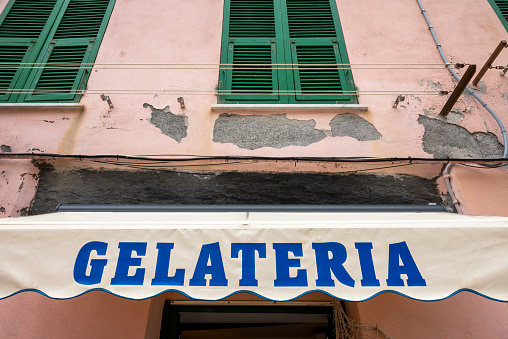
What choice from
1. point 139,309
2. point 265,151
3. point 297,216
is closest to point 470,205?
point 297,216

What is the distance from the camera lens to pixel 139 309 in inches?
142

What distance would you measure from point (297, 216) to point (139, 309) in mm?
1967

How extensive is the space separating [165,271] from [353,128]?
3.04m

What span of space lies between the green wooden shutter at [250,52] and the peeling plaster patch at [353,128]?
0.89 m

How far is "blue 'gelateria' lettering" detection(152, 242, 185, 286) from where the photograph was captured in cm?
259

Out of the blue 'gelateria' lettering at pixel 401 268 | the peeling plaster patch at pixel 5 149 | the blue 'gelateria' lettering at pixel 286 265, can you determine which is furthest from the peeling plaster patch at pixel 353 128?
the peeling plaster patch at pixel 5 149

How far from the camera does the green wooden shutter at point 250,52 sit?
4.81 m

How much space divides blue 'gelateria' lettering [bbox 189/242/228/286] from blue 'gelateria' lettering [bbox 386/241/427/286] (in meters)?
1.28

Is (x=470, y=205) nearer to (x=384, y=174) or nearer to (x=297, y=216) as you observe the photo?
(x=384, y=174)

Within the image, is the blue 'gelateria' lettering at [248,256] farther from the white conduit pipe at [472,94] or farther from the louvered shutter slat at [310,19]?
the louvered shutter slat at [310,19]

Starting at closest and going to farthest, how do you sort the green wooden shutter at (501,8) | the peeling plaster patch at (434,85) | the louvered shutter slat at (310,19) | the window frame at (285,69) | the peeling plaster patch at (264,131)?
the peeling plaster patch at (264,131) → the window frame at (285,69) → the peeling plaster patch at (434,85) → the louvered shutter slat at (310,19) → the green wooden shutter at (501,8)

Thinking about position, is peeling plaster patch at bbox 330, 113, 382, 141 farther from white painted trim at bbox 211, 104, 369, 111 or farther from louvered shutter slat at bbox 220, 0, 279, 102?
louvered shutter slat at bbox 220, 0, 279, 102

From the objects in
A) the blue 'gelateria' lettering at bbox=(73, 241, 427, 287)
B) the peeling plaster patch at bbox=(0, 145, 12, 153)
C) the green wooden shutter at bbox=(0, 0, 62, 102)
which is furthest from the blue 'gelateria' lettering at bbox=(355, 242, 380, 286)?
the green wooden shutter at bbox=(0, 0, 62, 102)

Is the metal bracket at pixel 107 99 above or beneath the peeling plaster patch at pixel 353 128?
above
